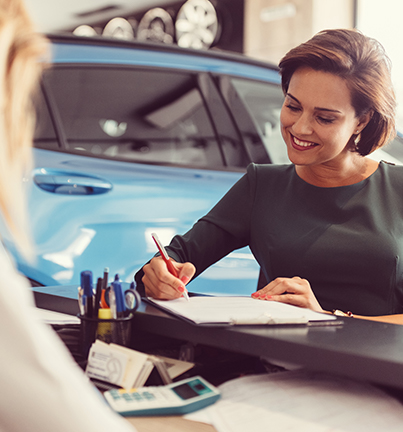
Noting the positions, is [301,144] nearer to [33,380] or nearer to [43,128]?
[43,128]

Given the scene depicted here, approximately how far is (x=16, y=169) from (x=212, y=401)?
0.36m

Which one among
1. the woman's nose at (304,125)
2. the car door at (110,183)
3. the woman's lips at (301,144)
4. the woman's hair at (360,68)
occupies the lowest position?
the car door at (110,183)

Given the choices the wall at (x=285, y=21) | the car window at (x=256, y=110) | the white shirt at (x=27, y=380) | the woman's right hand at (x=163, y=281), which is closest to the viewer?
the white shirt at (x=27, y=380)

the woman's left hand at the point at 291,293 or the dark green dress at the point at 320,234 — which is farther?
the dark green dress at the point at 320,234

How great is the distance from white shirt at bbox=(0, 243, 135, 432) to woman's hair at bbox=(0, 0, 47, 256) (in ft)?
0.35

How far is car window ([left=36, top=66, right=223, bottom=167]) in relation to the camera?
6.46 feet

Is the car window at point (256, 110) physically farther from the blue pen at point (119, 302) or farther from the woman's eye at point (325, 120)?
the blue pen at point (119, 302)

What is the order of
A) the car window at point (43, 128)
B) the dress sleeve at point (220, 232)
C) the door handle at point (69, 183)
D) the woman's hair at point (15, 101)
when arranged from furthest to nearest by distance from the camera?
1. the car window at point (43, 128)
2. the door handle at point (69, 183)
3. the dress sleeve at point (220, 232)
4. the woman's hair at point (15, 101)

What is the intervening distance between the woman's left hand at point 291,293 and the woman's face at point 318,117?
14.6 inches

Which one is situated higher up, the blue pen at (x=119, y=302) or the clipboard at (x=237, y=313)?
the blue pen at (x=119, y=302)

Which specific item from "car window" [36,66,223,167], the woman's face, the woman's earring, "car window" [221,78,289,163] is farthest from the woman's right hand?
"car window" [221,78,289,163]

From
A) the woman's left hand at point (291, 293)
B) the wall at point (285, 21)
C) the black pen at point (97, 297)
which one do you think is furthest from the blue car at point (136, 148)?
the wall at point (285, 21)

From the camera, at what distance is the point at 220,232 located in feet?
4.75

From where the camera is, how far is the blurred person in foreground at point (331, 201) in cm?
131
